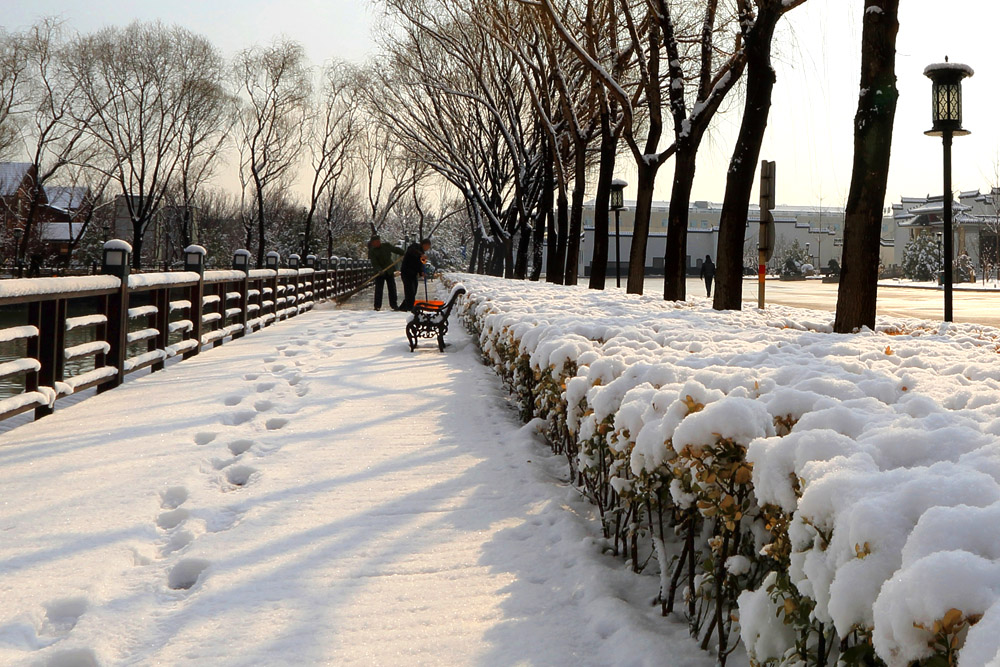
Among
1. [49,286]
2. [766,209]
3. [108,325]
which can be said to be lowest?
[108,325]

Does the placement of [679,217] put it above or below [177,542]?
above

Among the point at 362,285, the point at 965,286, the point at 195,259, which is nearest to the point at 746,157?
the point at 195,259

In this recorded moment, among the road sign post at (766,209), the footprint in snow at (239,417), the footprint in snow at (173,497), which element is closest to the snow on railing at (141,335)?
the footprint in snow at (239,417)

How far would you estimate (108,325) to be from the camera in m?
7.89

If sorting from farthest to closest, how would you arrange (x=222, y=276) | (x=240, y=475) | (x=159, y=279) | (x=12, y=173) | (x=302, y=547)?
(x=12, y=173), (x=222, y=276), (x=159, y=279), (x=240, y=475), (x=302, y=547)

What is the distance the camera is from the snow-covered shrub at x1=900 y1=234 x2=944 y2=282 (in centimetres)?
5800

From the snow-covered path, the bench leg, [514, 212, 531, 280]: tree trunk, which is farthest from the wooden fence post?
[514, 212, 531, 280]: tree trunk

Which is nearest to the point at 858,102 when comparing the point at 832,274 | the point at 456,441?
the point at 456,441

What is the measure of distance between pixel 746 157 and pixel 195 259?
7.20 m

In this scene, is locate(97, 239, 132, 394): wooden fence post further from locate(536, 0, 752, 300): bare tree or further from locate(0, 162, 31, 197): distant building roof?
locate(0, 162, 31, 197): distant building roof

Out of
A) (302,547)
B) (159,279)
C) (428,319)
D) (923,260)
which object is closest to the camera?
(302,547)

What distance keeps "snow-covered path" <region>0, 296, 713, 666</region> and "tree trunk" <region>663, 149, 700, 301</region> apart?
7.69 m

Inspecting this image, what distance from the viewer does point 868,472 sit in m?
1.99

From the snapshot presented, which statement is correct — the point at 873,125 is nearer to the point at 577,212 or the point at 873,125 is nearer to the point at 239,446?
the point at 239,446
